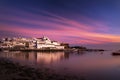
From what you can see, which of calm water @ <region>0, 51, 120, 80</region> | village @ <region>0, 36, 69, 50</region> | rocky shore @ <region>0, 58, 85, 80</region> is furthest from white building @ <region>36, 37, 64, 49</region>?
rocky shore @ <region>0, 58, 85, 80</region>

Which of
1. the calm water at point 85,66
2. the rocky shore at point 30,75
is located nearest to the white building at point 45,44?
the calm water at point 85,66

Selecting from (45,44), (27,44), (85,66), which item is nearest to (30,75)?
(85,66)

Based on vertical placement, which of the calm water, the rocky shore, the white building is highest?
the white building

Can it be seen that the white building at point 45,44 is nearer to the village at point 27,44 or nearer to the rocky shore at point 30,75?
the village at point 27,44

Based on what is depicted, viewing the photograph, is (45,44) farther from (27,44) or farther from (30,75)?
(30,75)

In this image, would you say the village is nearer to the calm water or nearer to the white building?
the white building

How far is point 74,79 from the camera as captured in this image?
1535 cm

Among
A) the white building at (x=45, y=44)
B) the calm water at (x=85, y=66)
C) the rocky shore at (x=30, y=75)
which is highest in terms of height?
the white building at (x=45, y=44)

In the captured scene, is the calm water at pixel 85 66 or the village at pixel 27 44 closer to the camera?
the calm water at pixel 85 66

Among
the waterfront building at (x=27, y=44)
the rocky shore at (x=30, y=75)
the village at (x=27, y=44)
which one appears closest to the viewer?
the rocky shore at (x=30, y=75)

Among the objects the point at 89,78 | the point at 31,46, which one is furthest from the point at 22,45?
the point at 89,78

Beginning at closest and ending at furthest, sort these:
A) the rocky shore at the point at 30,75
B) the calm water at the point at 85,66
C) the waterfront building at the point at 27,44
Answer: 1. the rocky shore at the point at 30,75
2. the calm water at the point at 85,66
3. the waterfront building at the point at 27,44

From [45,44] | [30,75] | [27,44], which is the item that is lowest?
[30,75]

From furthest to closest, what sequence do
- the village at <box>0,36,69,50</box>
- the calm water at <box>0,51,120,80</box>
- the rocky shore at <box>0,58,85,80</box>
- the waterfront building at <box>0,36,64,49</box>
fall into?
the waterfront building at <box>0,36,64,49</box>
the village at <box>0,36,69,50</box>
the calm water at <box>0,51,120,80</box>
the rocky shore at <box>0,58,85,80</box>
